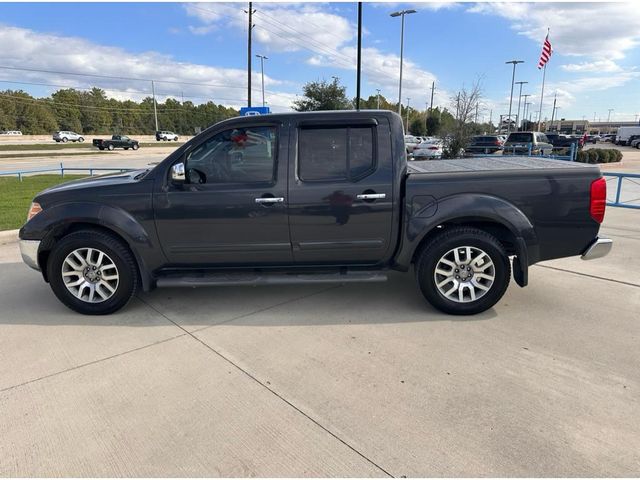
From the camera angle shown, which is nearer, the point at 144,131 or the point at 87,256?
the point at 87,256

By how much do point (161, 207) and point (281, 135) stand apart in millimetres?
1285

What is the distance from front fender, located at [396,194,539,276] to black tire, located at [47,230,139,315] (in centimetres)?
263

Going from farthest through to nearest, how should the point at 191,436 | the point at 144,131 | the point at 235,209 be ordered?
1. the point at 144,131
2. the point at 235,209
3. the point at 191,436

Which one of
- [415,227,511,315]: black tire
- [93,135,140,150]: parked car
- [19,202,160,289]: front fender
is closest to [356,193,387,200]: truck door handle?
[415,227,511,315]: black tire

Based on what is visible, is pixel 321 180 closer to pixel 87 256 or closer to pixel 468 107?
pixel 87 256

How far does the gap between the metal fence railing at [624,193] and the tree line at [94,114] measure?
90.1 m

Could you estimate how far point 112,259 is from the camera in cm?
397

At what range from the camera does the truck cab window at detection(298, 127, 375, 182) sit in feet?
12.9

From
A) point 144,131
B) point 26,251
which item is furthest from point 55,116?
point 26,251

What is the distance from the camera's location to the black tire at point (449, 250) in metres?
3.87

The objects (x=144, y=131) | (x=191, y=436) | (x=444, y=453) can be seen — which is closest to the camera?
(x=444, y=453)

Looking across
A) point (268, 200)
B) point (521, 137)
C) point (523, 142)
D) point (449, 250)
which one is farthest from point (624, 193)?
point (268, 200)

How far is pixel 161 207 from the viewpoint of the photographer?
3889 mm

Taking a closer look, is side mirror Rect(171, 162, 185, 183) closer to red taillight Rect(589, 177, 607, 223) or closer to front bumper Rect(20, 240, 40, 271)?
front bumper Rect(20, 240, 40, 271)
